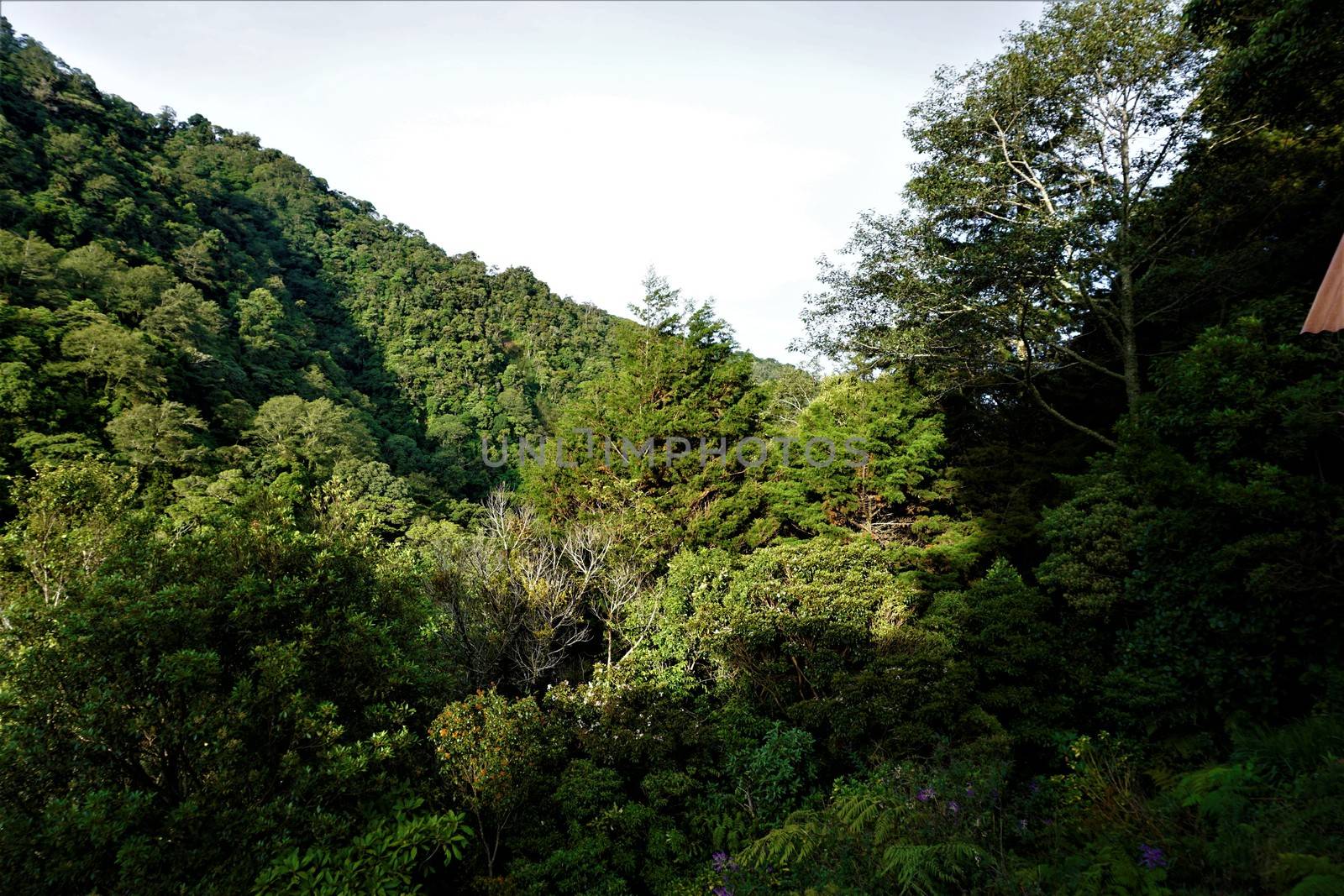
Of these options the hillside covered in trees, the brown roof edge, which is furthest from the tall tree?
the brown roof edge

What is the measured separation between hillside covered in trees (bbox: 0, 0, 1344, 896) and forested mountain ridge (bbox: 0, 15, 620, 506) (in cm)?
393

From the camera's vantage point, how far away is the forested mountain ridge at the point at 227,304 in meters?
26.5

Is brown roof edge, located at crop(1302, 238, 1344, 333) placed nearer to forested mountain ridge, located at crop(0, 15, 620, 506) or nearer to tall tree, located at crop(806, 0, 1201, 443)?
tall tree, located at crop(806, 0, 1201, 443)

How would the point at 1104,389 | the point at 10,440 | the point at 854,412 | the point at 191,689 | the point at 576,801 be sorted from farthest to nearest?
the point at 10,440
the point at 854,412
the point at 1104,389
the point at 576,801
the point at 191,689

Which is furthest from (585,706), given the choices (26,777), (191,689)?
(26,777)

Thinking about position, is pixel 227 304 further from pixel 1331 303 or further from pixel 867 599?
pixel 1331 303

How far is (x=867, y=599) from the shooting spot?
10.2 metres

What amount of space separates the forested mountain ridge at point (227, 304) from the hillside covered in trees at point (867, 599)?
3.93 meters

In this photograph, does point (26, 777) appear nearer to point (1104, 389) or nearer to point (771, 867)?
point (771, 867)

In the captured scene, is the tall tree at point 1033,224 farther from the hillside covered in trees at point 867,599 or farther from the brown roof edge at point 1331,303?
the brown roof edge at point 1331,303

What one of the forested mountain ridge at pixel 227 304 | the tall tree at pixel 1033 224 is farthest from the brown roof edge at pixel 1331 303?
the forested mountain ridge at pixel 227 304

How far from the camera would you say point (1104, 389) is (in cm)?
1530

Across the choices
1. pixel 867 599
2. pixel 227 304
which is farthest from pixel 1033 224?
pixel 227 304

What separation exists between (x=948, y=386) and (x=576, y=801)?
Answer: 12.9 metres
